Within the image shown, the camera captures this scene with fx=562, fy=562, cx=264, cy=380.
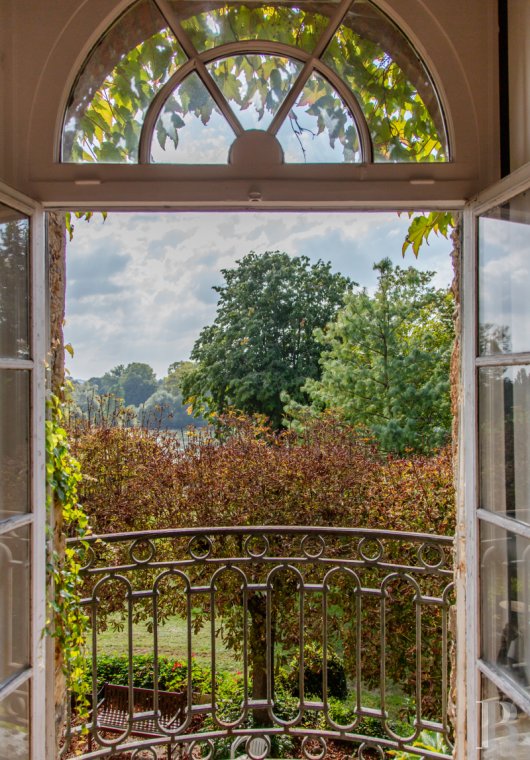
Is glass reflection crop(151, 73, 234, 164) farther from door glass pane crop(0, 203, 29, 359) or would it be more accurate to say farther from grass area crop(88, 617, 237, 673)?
grass area crop(88, 617, 237, 673)

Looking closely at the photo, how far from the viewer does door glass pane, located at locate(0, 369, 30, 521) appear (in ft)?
5.09

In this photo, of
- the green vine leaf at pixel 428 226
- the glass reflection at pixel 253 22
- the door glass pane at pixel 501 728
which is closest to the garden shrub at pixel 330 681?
the door glass pane at pixel 501 728

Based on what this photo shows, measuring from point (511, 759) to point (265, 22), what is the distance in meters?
2.18

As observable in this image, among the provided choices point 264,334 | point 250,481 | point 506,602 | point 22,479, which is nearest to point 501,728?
point 506,602

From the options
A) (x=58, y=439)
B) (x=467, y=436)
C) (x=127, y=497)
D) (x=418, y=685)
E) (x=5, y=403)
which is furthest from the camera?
(x=127, y=497)

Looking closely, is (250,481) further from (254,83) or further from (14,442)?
(254,83)

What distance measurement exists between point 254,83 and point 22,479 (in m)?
1.37

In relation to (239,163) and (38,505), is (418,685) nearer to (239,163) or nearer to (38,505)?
(38,505)

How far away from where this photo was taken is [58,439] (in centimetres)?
184

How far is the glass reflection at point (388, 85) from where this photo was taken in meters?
1.73

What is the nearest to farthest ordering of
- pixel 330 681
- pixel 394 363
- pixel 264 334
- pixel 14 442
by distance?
pixel 14 442
pixel 330 681
pixel 394 363
pixel 264 334

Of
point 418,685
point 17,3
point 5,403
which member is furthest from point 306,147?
point 418,685

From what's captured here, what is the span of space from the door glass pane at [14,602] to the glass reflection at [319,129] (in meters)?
1.38

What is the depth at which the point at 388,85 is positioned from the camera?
1758 millimetres
